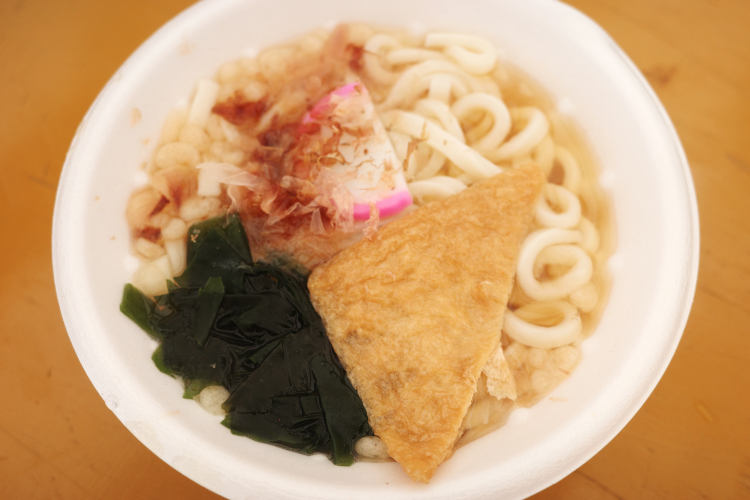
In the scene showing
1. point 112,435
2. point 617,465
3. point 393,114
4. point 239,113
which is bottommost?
point 617,465

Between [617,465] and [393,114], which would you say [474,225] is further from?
[617,465]

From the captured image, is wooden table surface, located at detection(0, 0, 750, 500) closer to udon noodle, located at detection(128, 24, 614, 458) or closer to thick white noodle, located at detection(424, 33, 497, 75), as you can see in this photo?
udon noodle, located at detection(128, 24, 614, 458)

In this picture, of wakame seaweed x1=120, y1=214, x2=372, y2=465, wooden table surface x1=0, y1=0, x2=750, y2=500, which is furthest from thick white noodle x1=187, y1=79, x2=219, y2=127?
wooden table surface x1=0, y1=0, x2=750, y2=500

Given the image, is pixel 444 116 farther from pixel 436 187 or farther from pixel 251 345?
pixel 251 345

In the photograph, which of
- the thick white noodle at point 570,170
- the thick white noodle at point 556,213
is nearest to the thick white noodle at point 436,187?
the thick white noodle at point 556,213

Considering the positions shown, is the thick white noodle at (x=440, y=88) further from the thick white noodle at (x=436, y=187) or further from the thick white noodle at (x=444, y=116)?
the thick white noodle at (x=436, y=187)

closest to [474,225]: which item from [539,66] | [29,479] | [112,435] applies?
[539,66]
